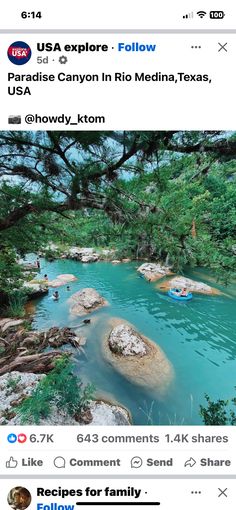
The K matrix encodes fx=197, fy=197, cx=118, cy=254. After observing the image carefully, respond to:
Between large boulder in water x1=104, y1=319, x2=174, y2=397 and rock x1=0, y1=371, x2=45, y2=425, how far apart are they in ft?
7.97

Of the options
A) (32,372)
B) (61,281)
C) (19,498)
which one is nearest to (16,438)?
(19,498)

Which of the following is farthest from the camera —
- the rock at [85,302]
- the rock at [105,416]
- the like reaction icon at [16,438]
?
the rock at [85,302]

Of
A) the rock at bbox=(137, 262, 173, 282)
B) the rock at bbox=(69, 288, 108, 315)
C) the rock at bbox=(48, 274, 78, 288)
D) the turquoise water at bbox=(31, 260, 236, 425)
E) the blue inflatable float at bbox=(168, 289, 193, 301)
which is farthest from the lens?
the rock at bbox=(137, 262, 173, 282)

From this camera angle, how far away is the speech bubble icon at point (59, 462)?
60.9 inches

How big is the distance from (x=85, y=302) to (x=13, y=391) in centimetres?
603

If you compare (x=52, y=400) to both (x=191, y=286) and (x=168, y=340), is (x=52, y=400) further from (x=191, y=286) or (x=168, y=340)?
(x=191, y=286)

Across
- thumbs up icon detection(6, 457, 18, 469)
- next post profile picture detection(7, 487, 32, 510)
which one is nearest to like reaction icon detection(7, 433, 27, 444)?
thumbs up icon detection(6, 457, 18, 469)

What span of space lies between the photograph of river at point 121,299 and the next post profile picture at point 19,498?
976 millimetres
